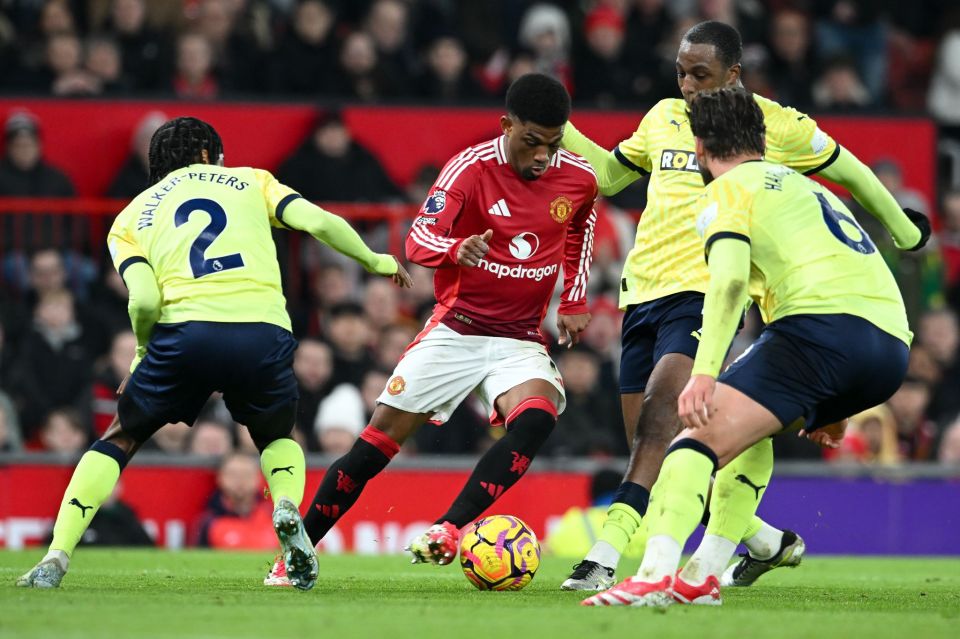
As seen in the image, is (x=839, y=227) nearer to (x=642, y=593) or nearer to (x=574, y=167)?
(x=642, y=593)

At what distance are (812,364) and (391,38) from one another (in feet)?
34.3

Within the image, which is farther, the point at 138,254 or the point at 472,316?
the point at 472,316

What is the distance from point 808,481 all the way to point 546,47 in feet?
17.3

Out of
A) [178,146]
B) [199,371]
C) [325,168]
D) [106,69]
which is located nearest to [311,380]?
[325,168]

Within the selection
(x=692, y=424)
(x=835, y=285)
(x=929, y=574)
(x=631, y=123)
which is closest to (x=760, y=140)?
(x=835, y=285)

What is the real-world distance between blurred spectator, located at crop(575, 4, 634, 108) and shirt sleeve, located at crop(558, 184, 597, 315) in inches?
308

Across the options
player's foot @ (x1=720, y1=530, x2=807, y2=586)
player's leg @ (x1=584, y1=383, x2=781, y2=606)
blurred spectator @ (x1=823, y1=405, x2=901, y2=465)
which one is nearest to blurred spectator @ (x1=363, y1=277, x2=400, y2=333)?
blurred spectator @ (x1=823, y1=405, x2=901, y2=465)

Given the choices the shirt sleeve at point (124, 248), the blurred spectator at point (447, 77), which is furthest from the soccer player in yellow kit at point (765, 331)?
the blurred spectator at point (447, 77)

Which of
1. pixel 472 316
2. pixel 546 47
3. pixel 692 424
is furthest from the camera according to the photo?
pixel 546 47

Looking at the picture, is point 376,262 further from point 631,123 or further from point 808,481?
point 631,123

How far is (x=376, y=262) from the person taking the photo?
309 inches

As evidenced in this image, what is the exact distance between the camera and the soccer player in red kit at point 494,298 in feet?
27.1

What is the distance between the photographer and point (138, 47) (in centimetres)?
1547

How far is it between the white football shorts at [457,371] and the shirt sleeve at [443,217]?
53 cm
